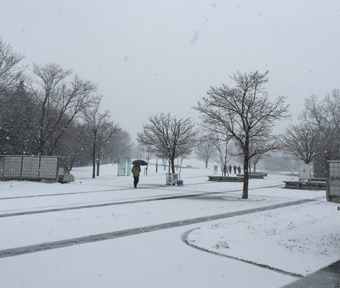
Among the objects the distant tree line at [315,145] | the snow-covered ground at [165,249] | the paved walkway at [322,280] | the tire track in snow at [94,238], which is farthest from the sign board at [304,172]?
the paved walkway at [322,280]

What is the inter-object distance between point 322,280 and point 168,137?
22379 mm

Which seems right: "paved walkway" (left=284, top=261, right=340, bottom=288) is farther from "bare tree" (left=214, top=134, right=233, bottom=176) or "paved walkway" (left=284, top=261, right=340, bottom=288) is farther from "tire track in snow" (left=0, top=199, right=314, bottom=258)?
"bare tree" (left=214, top=134, right=233, bottom=176)

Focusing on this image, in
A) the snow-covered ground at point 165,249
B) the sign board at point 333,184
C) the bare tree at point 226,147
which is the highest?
the bare tree at point 226,147

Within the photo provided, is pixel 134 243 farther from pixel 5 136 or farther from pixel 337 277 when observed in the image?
pixel 5 136

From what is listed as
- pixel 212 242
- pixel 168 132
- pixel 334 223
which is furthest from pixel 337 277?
pixel 168 132

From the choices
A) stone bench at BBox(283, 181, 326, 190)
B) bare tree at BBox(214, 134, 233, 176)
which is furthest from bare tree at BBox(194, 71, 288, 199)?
stone bench at BBox(283, 181, 326, 190)

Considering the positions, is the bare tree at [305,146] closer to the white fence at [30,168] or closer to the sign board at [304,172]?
the sign board at [304,172]

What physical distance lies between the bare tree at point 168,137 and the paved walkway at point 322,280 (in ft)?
69.1

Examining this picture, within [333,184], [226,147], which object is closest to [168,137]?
[226,147]

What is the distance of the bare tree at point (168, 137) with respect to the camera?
87.2 feet

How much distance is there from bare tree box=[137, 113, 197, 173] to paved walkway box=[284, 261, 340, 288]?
829 inches

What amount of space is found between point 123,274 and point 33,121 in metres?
32.8

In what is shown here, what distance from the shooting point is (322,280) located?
4535 millimetres

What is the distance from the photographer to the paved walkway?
14.1 feet
